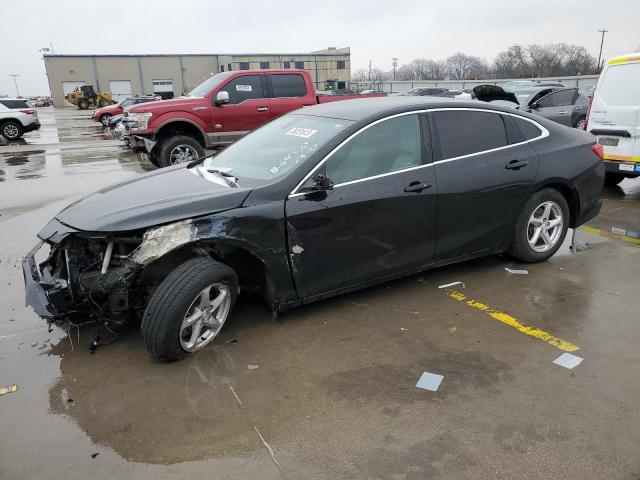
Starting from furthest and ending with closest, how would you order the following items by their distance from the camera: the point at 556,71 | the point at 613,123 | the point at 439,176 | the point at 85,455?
the point at 556,71 → the point at 613,123 → the point at 439,176 → the point at 85,455

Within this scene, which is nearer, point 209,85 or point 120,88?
point 209,85

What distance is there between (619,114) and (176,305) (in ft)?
23.2

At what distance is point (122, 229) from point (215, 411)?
1.29 m

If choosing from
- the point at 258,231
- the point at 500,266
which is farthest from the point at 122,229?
the point at 500,266

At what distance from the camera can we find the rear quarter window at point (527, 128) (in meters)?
4.66

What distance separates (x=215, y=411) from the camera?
286 cm

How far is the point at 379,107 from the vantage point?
163 inches

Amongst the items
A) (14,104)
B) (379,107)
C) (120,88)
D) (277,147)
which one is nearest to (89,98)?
(120,88)

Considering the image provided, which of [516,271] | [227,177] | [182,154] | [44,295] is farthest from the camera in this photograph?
[182,154]

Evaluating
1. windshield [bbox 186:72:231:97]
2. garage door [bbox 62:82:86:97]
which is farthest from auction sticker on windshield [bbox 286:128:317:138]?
garage door [bbox 62:82:86:97]

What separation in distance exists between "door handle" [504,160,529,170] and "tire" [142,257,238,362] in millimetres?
2708

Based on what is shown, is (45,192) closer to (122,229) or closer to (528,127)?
(122,229)

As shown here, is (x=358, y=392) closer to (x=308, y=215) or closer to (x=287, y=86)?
(x=308, y=215)

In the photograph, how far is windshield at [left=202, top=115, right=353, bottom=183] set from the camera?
3.81 m
